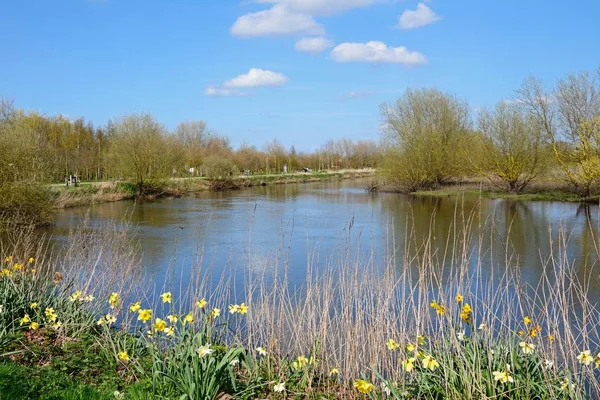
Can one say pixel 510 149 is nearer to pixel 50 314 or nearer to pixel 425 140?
pixel 425 140

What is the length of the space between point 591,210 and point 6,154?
70.8 feet

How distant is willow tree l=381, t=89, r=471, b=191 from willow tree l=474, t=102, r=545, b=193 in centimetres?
188

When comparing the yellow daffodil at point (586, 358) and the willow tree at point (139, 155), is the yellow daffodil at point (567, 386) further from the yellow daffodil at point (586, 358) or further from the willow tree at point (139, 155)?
the willow tree at point (139, 155)

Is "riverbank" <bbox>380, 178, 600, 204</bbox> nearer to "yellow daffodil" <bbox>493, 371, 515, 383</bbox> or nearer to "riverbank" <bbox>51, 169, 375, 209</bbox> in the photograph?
"riverbank" <bbox>51, 169, 375, 209</bbox>

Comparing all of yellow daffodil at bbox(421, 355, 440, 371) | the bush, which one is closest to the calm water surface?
the bush

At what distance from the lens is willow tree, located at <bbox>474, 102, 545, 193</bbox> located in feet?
95.9

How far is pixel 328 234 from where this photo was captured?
15.6 metres

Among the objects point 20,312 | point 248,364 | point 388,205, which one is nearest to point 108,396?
point 248,364

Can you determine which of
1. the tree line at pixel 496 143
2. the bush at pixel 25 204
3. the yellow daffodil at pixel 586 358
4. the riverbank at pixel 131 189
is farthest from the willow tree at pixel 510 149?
the yellow daffodil at pixel 586 358

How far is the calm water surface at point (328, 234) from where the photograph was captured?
9.38m

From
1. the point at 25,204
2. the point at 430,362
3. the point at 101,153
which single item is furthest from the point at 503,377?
the point at 101,153

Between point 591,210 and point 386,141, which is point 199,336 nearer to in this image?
point 591,210

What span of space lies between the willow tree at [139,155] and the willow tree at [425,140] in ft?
46.4

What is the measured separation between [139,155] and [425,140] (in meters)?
17.4
